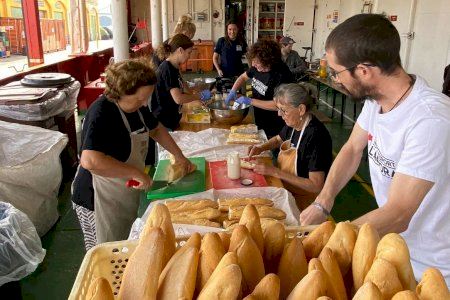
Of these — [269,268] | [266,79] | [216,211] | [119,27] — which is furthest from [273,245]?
[119,27]

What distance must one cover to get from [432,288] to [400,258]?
0.09 m

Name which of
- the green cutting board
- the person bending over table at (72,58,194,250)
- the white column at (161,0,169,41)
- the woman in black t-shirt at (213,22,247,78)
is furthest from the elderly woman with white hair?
the white column at (161,0,169,41)

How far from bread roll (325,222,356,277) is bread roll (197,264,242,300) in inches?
12.2

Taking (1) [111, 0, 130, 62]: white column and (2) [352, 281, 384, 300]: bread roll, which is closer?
(2) [352, 281, 384, 300]: bread roll

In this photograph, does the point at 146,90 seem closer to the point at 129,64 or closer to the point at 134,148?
the point at 129,64

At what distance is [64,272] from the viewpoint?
10.1ft

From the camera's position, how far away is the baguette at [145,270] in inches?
29.4

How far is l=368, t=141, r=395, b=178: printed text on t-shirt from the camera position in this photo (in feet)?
4.95

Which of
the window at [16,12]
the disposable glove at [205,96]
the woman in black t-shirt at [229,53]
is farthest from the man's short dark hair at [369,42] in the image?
the window at [16,12]

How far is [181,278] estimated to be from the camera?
2.54ft

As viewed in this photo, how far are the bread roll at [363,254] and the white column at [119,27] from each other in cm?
437

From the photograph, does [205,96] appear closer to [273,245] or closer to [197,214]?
[197,214]

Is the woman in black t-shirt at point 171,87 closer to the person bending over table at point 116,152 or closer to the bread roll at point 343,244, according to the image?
the person bending over table at point 116,152

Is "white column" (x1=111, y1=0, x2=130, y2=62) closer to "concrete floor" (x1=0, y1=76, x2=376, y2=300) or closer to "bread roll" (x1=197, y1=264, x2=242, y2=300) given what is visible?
"concrete floor" (x1=0, y1=76, x2=376, y2=300)
